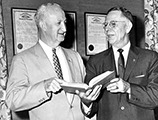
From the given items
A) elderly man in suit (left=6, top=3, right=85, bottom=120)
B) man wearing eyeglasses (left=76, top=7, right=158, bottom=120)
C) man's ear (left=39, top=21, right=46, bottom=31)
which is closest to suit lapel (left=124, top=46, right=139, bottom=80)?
man wearing eyeglasses (left=76, top=7, right=158, bottom=120)

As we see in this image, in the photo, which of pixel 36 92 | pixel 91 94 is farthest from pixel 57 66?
pixel 91 94

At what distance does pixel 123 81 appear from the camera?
8.26 ft

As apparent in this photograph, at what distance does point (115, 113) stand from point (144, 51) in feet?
1.98

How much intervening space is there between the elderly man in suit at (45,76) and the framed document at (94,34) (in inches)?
60.2

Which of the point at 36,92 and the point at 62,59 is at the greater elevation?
the point at 62,59

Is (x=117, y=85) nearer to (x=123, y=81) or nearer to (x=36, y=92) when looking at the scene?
(x=123, y=81)

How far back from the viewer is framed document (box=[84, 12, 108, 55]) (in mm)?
4516

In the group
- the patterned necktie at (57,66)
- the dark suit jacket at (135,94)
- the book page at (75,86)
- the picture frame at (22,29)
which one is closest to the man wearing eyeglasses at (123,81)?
the dark suit jacket at (135,94)

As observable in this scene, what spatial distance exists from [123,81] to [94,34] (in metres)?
2.13

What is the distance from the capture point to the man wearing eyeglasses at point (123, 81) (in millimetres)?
2596

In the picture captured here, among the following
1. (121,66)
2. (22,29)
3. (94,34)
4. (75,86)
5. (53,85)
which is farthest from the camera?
(94,34)

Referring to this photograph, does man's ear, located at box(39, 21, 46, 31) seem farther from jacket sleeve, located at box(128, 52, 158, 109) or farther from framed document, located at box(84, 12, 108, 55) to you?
framed document, located at box(84, 12, 108, 55)

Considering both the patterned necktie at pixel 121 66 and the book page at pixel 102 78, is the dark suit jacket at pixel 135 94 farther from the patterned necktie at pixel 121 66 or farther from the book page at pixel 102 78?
the book page at pixel 102 78

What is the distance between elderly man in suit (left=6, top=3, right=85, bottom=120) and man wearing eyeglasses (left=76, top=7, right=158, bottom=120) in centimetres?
16
